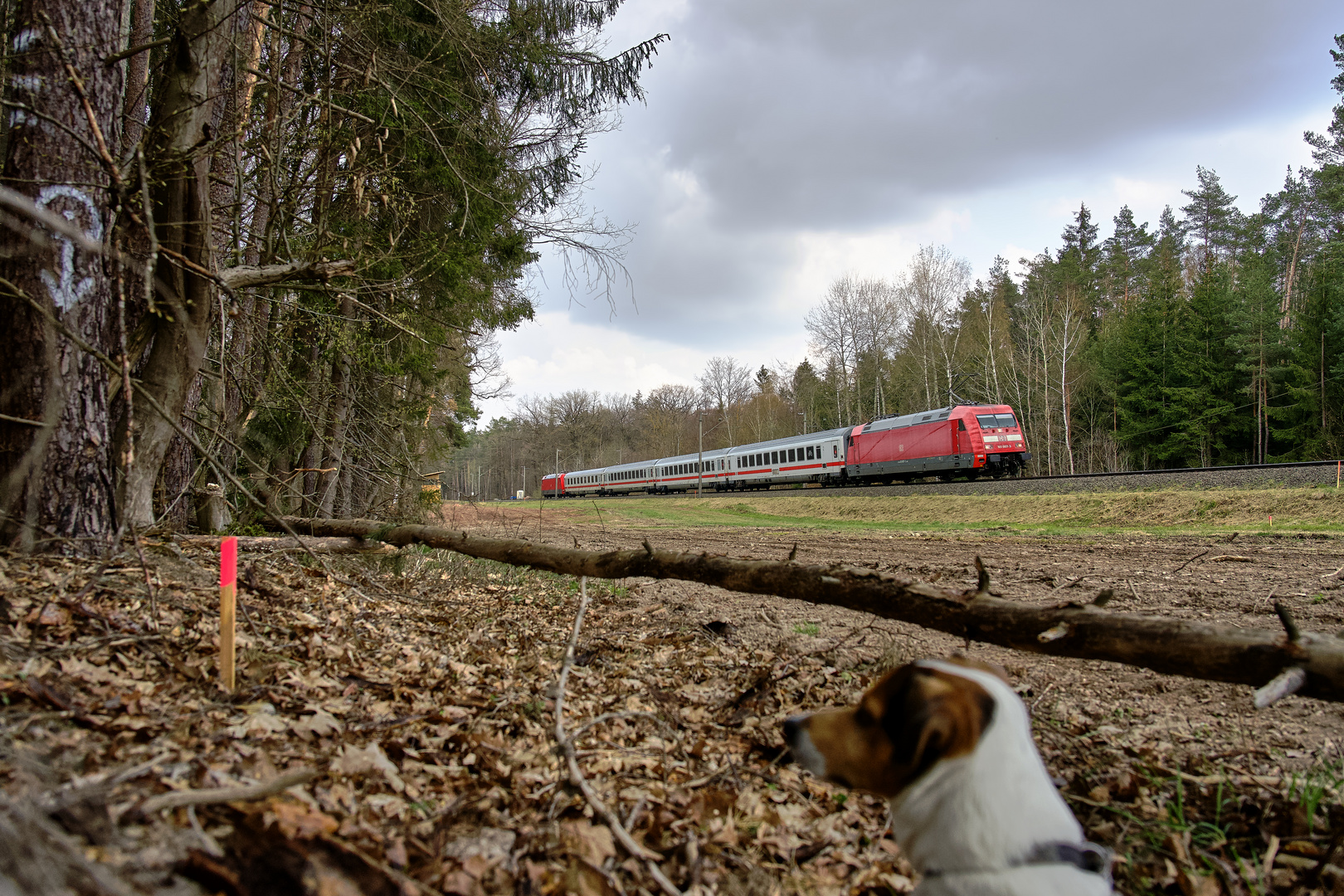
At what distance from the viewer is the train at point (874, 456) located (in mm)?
24062

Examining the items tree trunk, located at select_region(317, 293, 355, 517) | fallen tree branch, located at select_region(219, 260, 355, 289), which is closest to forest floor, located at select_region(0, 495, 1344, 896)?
fallen tree branch, located at select_region(219, 260, 355, 289)

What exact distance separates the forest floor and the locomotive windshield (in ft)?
65.2

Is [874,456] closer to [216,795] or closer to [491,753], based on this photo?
[491,753]

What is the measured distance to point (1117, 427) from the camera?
1585 inches

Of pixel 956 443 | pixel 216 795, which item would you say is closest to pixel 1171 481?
pixel 956 443

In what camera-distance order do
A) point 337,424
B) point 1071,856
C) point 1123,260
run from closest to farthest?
point 1071,856 < point 337,424 < point 1123,260

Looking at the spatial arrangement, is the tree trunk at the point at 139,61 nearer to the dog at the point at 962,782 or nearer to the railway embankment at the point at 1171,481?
the dog at the point at 962,782

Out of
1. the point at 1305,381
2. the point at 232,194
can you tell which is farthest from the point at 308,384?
the point at 1305,381

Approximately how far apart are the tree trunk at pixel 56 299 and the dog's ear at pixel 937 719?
4.50 m

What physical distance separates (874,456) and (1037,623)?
2598 cm

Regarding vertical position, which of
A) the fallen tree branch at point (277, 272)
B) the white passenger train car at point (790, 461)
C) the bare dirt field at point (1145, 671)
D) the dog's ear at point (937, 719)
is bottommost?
the bare dirt field at point (1145, 671)

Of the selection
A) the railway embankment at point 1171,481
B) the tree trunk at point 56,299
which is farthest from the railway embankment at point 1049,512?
the tree trunk at point 56,299

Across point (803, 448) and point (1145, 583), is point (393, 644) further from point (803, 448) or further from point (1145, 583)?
point (803, 448)

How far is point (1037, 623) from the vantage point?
3.19m
